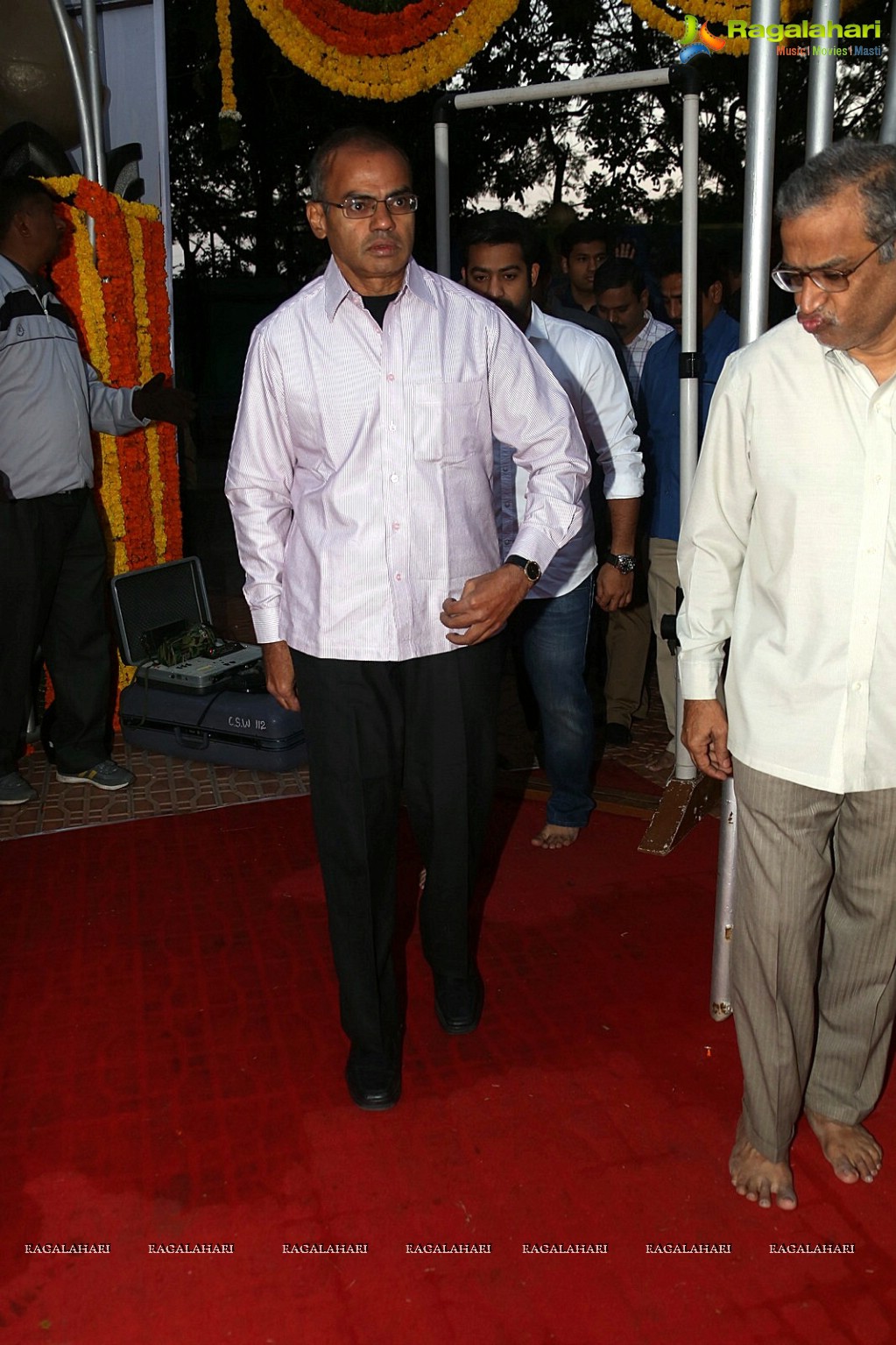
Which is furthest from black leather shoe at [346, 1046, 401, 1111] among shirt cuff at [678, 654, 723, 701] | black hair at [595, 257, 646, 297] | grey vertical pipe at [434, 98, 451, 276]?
black hair at [595, 257, 646, 297]

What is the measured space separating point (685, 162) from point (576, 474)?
1.52 m

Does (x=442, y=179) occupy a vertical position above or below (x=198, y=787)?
above

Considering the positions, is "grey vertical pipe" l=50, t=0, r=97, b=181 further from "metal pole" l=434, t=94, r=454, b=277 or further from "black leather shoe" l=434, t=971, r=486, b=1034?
"black leather shoe" l=434, t=971, r=486, b=1034

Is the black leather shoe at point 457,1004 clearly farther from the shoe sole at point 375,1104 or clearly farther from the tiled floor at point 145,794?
the tiled floor at point 145,794

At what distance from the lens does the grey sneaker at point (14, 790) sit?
4676 millimetres

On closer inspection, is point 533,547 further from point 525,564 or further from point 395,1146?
point 395,1146

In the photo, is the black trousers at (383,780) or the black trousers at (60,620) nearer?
the black trousers at (383,780)

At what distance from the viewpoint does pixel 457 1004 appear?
119 inches

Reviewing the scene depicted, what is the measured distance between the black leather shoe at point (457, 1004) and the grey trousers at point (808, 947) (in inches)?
30.4

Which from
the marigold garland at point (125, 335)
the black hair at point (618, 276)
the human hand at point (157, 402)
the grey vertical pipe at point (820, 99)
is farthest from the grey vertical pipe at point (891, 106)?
the marigold garland at point (125, 335)

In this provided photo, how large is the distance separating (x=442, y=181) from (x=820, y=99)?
85.0 inches

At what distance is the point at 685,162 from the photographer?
3.73 metres

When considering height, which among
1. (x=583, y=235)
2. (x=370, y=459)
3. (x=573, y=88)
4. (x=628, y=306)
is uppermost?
(x=573, y=88)

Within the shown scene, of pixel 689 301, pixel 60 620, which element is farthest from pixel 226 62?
pixel 689 301
